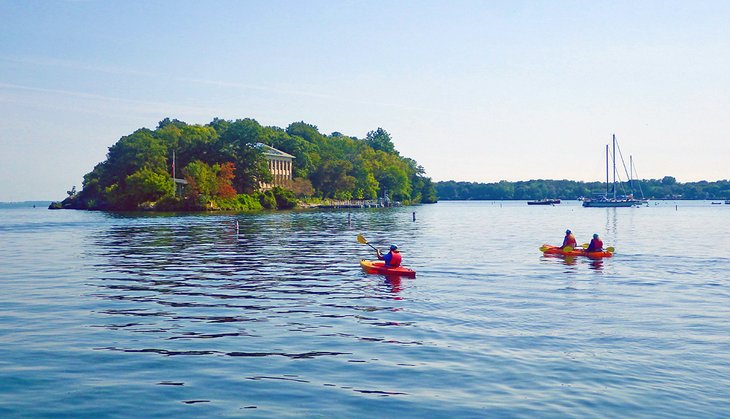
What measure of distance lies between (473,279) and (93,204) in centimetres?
14982

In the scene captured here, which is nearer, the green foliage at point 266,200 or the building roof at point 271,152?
the green foliage at point 266,200

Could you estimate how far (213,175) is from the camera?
13762cm

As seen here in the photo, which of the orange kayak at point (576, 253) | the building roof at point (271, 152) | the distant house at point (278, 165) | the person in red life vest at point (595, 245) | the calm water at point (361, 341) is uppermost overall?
the building roof at point (271, 152)

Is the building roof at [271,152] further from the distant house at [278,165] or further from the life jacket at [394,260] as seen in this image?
the life jacket at [394,260]

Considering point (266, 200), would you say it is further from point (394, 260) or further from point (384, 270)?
point (394, 260)

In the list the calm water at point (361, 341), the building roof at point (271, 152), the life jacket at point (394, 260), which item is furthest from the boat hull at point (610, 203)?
the life jacket at point (394, 260)

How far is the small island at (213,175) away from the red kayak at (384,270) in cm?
10398

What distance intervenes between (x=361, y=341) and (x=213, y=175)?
125 m

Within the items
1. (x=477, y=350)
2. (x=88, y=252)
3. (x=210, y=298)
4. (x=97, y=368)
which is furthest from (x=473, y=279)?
(x=88, y=252)

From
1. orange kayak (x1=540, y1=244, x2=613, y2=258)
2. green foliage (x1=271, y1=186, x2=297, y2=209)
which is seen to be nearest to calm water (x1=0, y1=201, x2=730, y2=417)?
orange kayak (x1=540, y1=244, x2=613, y2=258)

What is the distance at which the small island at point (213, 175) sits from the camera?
135000mm

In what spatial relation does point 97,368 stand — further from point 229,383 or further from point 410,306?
point 410,306

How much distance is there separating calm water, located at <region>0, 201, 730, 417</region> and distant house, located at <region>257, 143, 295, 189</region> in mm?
132353

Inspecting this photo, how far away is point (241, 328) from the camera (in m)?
19.1
